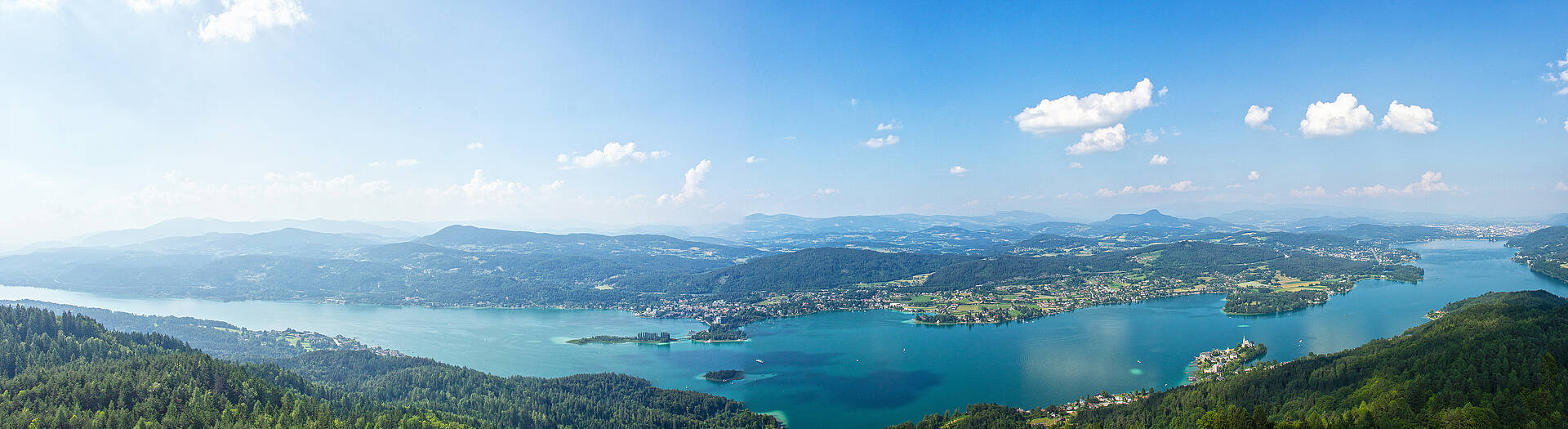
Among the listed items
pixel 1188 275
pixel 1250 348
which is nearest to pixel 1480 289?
pixel 1188 275

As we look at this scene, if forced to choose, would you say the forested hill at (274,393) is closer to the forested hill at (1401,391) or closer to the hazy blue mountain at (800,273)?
the forested hill at (1401,391)

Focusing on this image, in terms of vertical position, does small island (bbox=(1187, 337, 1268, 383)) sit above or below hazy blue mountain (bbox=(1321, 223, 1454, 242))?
below

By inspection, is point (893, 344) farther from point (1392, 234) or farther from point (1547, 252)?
point (1392, 234)

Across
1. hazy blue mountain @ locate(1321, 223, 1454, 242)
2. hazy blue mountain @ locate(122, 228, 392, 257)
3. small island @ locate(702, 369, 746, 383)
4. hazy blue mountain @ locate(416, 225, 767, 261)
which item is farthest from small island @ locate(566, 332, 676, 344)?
hazy blue mountain @ locate(1321, 223, 1454, 242)

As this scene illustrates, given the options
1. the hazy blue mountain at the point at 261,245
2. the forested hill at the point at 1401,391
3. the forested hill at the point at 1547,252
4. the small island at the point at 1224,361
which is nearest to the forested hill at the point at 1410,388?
the forested hill at the point at 1401,391

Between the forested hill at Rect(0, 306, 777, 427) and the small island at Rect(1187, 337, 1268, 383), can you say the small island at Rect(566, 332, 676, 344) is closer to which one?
the forested hill at Rect(0, 306, 777, 427)
